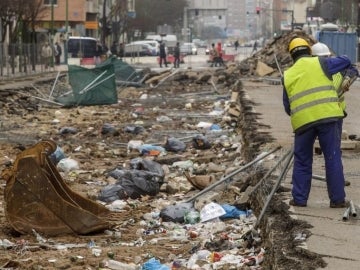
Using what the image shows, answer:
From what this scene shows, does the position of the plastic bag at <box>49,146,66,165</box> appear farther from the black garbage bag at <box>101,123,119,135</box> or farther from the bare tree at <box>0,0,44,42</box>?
the bare tree at <box>0,0,44,42</box>

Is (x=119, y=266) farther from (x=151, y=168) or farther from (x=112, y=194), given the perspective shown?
(x=151, y=168)

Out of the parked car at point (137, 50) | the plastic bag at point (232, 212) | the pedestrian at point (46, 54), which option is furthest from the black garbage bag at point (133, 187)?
the parked car at point (137, 50)

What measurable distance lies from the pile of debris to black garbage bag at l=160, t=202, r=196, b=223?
30.6 m

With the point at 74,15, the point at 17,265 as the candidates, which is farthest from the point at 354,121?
the point at 74,15

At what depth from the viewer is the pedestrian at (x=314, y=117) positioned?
9.54m

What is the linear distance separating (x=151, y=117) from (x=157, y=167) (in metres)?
12.9

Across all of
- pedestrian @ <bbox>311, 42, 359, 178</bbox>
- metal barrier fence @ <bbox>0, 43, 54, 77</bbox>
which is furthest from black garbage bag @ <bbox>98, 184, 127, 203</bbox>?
metal barrier fence @ <bbox>0, 43, 54, 77</bbox>

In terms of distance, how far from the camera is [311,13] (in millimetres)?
112375

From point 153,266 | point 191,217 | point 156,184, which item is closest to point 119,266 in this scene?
point 153,266

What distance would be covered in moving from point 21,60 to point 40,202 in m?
36.5

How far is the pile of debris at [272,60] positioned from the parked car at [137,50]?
3003cm

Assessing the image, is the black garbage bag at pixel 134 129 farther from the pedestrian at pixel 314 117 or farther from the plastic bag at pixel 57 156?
the pedestrian at pixel 314 117

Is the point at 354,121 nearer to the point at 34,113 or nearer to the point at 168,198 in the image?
the point at 168,198

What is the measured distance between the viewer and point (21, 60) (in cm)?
4603
